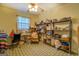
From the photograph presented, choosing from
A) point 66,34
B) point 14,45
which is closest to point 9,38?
point 14,45

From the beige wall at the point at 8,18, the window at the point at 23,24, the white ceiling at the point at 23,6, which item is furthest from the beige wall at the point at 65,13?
the beige wall at the point at 8,18

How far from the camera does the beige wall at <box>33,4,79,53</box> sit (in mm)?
2023

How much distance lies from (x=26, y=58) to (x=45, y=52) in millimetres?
409

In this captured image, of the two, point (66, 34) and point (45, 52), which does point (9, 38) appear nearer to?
point (45, 52)

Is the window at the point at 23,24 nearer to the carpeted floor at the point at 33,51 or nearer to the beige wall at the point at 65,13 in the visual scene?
the beige wall at the point at 65,13

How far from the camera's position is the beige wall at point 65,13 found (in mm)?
2023

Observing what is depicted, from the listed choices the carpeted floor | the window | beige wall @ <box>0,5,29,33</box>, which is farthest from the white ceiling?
the carpeted floor

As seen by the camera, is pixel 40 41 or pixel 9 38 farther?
pixel 40 41

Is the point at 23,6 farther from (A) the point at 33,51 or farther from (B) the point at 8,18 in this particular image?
(A) the point at 33,51

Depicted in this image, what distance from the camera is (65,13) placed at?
2061 mm

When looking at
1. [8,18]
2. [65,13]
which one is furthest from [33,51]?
[65,13]

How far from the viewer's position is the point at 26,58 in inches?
81.8

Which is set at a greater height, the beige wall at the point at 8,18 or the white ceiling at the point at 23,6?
the white ceiling at the point at 23,6

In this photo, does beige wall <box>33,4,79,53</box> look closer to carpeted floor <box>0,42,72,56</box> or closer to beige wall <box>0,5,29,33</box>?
carpeted floor <box>0,42,72,56</box>
